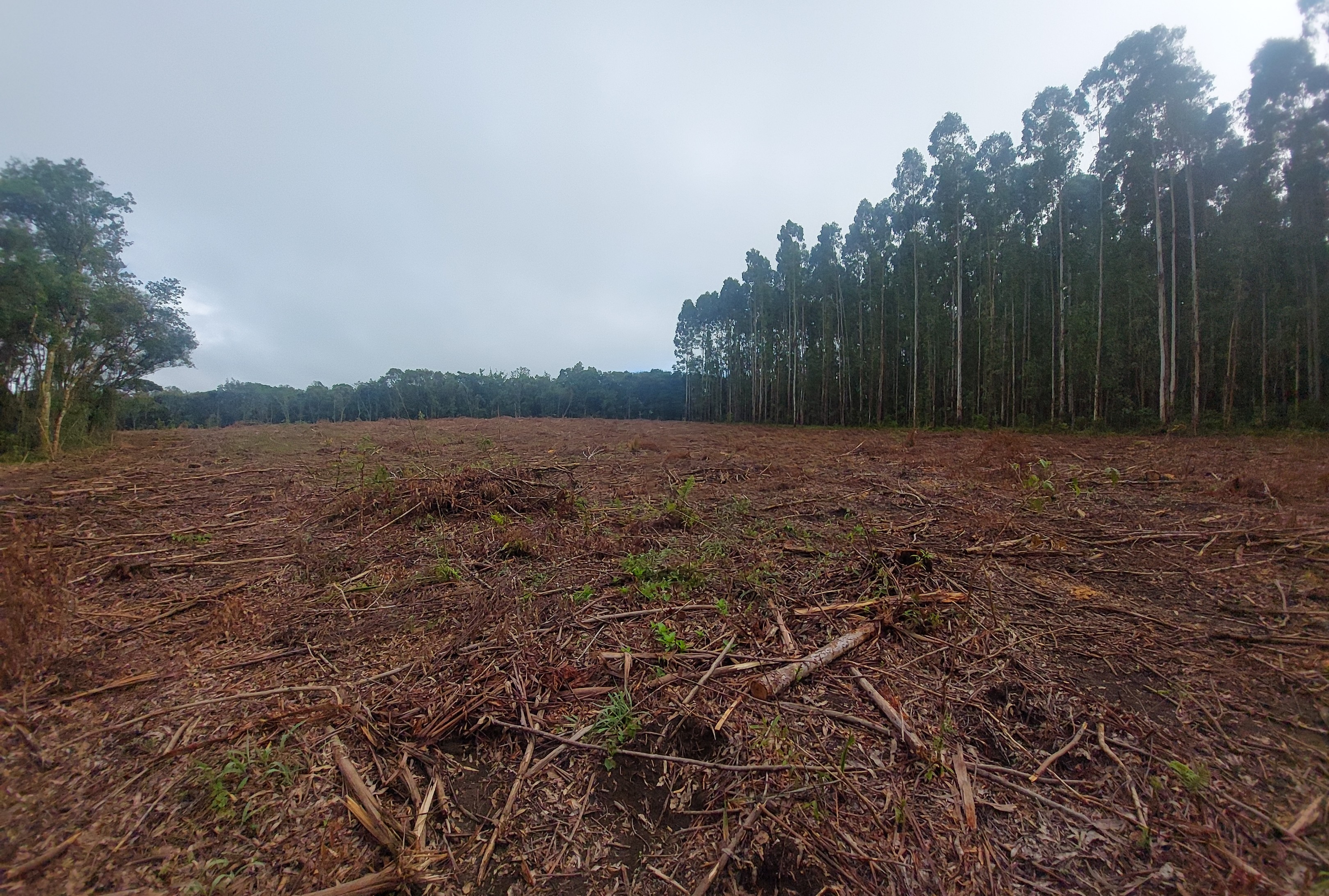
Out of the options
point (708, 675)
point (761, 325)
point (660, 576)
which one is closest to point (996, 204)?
A: point (761, 325)

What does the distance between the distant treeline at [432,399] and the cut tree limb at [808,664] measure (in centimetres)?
4810

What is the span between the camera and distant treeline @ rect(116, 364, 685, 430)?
52.0m

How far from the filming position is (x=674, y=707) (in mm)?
2217

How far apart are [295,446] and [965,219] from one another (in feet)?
95.6

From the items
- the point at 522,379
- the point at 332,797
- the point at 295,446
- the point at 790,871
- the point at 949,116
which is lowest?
the point at 790,871

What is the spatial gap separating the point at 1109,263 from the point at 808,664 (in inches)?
1102

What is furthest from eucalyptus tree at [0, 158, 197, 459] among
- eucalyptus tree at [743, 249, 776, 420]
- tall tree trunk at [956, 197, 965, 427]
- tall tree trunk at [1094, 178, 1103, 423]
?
eucalyptus tree at [743, 249, 776, 420]

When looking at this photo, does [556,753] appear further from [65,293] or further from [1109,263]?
[1109,263]

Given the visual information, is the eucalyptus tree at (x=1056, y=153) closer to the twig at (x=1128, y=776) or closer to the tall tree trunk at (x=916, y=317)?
the tall tree trunk at (x=916, y=317)

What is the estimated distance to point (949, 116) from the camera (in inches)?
887

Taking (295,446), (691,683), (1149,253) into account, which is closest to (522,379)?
(295,446)

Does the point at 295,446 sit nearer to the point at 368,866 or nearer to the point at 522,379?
the point at 368,866

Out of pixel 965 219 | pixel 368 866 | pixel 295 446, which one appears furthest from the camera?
pixel 965 219

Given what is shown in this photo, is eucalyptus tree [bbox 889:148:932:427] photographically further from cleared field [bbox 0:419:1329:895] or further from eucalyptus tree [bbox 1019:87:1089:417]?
cleared field [bbox 0:419:1329:895]
